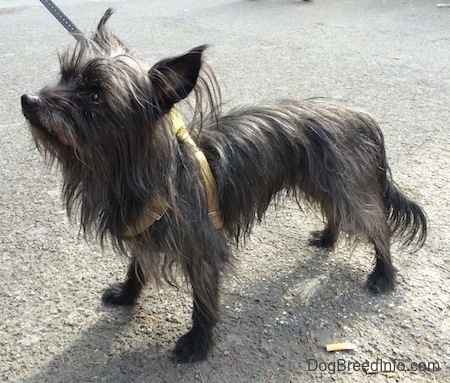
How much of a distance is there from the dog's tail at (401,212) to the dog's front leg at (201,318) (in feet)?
3.61

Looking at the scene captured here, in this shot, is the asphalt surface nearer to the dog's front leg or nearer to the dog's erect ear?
the dog's front leg

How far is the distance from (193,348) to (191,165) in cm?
91

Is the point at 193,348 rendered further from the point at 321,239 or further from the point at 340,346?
the point at 321,239

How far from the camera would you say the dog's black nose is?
1945 mm

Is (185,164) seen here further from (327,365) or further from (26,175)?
(26,175)

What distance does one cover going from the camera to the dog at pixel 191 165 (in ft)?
6.64

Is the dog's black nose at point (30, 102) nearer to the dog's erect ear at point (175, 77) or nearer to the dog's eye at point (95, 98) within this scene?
the dog's eye at point (95, 98)

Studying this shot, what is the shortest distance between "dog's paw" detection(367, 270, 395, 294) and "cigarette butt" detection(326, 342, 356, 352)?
0.44 m

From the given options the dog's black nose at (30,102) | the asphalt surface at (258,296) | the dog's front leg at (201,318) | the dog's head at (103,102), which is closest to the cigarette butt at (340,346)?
the asphalt surface at (258,296)

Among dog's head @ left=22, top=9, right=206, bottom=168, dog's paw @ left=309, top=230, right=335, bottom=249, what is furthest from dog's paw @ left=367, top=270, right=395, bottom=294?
dog's head @ left=22, top=9, right=206, bottom=168

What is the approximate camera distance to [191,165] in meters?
2.36

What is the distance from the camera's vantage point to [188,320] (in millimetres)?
2896

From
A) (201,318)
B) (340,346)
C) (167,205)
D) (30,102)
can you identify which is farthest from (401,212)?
(30,102)

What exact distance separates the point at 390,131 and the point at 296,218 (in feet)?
4.97
